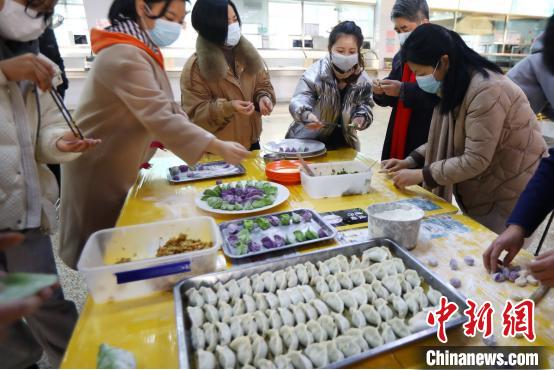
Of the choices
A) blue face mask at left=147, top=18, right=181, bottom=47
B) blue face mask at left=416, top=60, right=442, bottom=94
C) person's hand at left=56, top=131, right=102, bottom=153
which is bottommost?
person's hand at left=56, top=131, right=102, bottom=153

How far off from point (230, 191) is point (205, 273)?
0.53m

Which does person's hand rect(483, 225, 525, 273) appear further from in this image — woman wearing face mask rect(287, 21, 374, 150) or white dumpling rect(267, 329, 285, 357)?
woman wearing face mask rect(287, 21, 374, 150)

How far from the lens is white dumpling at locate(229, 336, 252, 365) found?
64 centimetres

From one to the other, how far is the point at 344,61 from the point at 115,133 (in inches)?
49.9

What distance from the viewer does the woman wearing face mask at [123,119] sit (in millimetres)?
1068

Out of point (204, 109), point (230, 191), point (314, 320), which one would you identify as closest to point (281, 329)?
point (314, 320)

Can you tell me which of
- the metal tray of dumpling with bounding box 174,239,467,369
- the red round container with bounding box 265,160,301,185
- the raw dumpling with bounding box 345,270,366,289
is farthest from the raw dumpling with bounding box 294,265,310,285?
the red round container with bounding box 265,160,301,185

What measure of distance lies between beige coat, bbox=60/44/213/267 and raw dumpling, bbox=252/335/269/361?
26.2 inches

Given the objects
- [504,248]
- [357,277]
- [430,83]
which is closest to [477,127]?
[430,83]

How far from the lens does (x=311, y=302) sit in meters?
0.78

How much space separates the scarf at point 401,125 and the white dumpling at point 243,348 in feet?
5.83

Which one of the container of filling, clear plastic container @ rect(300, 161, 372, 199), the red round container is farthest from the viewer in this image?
the red round container

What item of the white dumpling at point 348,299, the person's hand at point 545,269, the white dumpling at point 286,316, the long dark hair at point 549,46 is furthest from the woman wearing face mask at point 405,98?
the white dumpling at point 286,316

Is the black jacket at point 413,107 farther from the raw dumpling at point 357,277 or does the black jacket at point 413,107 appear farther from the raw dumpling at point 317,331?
the raw dumpling at point 317,331
